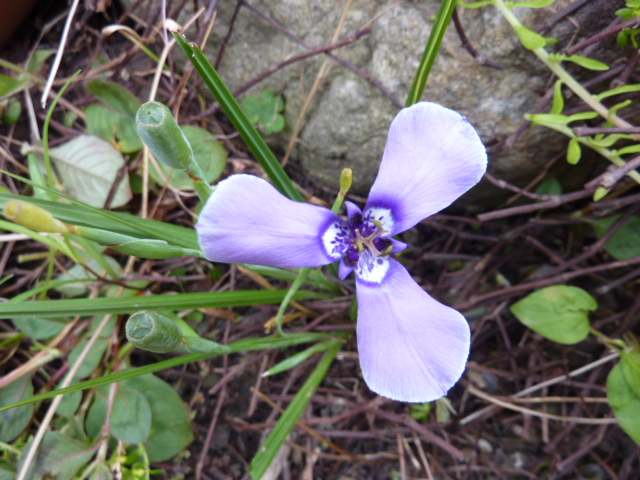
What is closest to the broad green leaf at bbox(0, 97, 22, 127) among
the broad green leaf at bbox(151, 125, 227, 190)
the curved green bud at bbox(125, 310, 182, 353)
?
the broad green leaf at bbox(151, 125, 227, 190)

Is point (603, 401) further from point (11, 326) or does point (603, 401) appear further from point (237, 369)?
point (11, 326)

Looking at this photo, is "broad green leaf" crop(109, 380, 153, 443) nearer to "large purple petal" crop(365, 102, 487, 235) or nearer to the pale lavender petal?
the pale lavender petal

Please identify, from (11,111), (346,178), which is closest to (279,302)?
(346,178)

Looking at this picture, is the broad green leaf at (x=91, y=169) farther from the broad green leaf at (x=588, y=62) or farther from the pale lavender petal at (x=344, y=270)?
the broad green leaf at (x=588, y=62)

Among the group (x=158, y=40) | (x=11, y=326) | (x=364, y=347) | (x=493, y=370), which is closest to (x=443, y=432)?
(x=493, y=370)

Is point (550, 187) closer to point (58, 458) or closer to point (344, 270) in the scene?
point (344, 270)

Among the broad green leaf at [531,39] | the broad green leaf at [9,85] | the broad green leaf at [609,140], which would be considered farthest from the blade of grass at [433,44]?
the broad green leaf at [9,85]
